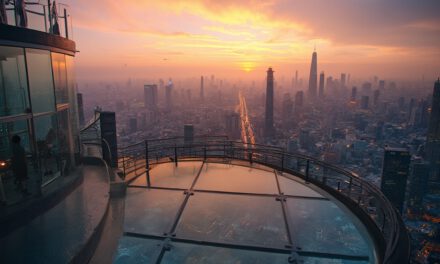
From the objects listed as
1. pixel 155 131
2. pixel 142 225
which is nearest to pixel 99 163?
pixel 142 225

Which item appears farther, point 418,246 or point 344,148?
point 344,148

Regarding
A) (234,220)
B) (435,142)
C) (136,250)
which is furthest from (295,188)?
(435,142)

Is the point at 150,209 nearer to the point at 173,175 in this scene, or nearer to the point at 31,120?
the point at 173,175

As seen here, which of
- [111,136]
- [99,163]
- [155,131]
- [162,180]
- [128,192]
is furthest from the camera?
[155,131]

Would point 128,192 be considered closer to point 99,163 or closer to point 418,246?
point 99,163

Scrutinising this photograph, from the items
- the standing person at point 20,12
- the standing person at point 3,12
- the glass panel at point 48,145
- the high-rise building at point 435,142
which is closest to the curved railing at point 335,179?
the glass panel at point 48,145

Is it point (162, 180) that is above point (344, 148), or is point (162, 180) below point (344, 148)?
above
